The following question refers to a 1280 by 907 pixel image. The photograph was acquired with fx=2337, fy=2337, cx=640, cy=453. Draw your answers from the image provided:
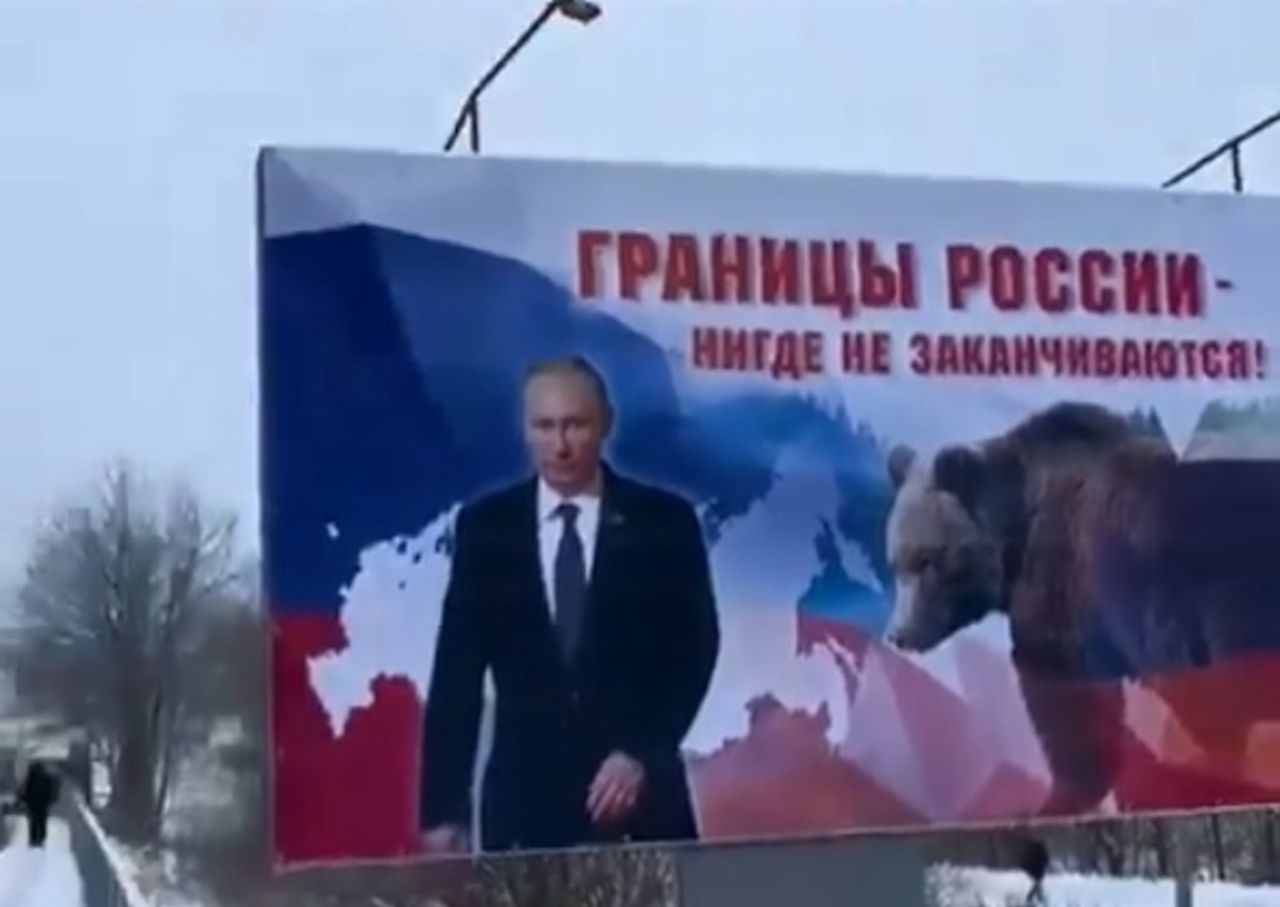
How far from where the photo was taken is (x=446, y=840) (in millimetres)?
6684

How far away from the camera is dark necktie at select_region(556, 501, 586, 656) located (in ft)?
22.5

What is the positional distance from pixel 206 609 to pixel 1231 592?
11.7 m

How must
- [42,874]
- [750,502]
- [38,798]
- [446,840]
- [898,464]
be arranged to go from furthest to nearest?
[38,798] → [42,874] → [898,464] → [750,502] → [446,840]

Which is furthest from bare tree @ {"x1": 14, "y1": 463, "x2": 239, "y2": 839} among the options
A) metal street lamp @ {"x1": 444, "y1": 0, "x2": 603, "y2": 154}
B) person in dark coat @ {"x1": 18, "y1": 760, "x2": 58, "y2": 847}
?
metal street lamp @ {"x1": 444, "y1": 0, "x2": 603, "y2": 154}

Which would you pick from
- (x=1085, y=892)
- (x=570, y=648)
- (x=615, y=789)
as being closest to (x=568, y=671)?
(x=570, y=648)

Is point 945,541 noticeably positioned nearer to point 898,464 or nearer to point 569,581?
point 898,464

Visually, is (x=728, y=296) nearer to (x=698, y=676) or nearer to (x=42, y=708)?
(x=698, y=676)

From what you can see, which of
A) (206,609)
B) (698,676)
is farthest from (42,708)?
(698,676)

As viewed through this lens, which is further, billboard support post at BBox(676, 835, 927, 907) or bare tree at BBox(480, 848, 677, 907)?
bare tree at BBox(480, 848, 677, 907)

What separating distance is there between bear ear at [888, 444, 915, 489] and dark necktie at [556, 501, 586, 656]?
1.04m

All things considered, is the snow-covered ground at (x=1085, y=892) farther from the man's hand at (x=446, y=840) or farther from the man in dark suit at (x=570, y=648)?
the man's hand at (x=446, y=840)

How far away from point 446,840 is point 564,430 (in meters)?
1.23

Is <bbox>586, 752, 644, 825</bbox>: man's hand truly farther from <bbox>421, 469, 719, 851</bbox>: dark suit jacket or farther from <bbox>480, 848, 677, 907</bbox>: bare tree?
<bbox>480, 848, 677, 907</bbox>: bare tree

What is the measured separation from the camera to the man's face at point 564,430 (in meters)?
6.83
